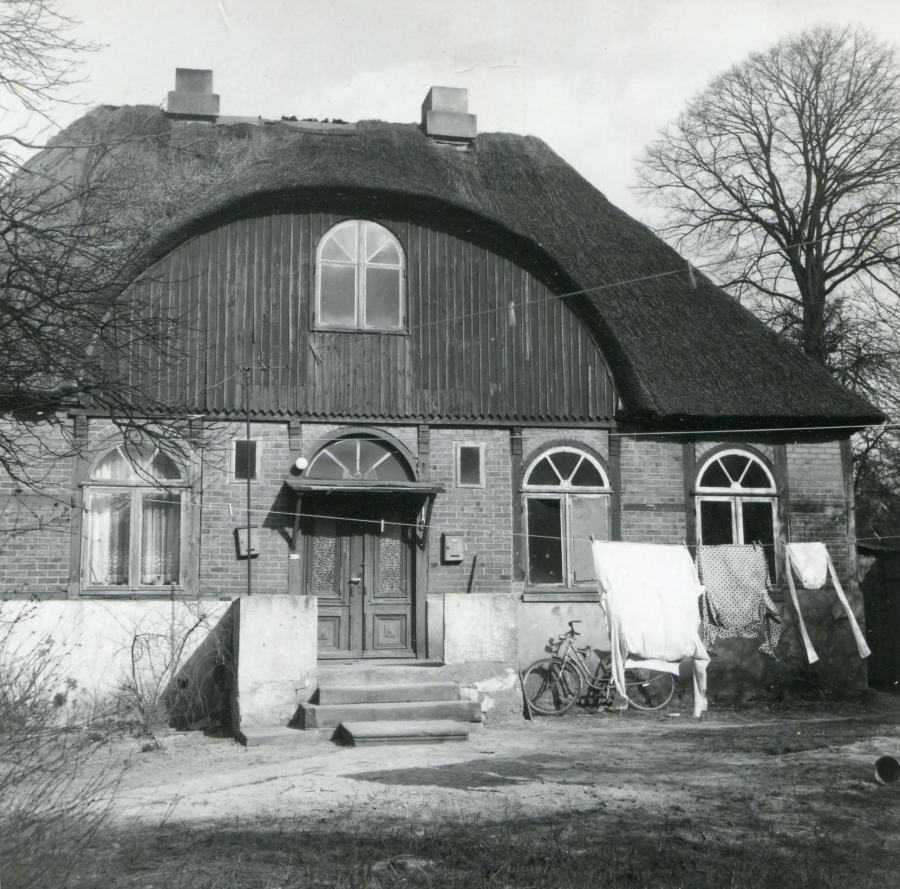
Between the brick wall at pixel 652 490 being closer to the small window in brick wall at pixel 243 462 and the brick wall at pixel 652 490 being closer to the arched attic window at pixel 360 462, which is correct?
the arched attic window at pixel 360 462

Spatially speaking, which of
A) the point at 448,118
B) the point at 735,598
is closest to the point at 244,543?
the point at 735,598

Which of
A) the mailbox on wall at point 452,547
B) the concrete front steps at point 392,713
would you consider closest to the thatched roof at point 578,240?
the mailbox on wall at point 452,547

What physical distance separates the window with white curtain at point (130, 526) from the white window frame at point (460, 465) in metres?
3.30

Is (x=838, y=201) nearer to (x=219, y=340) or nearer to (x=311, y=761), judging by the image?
(x=219, y=340)

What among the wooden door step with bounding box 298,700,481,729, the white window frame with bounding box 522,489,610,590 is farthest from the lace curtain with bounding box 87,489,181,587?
the white window frame with bounding box 522,489,610,590

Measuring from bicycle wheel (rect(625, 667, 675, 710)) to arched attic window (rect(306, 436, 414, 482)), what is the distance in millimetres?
3667

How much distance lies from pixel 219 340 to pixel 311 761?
5.58 metres

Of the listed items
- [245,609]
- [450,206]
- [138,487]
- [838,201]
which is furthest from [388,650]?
[838,201]

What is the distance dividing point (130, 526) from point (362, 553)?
276cm

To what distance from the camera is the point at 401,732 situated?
34.1 ft

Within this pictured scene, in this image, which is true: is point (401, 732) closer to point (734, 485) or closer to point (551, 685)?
point (551, 685)

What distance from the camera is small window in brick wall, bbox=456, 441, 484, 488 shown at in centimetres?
1347

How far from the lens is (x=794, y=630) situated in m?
13.9

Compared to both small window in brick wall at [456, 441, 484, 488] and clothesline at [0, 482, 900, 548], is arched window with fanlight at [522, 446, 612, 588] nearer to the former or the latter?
clothesline at [0, 482, 900, 548]
